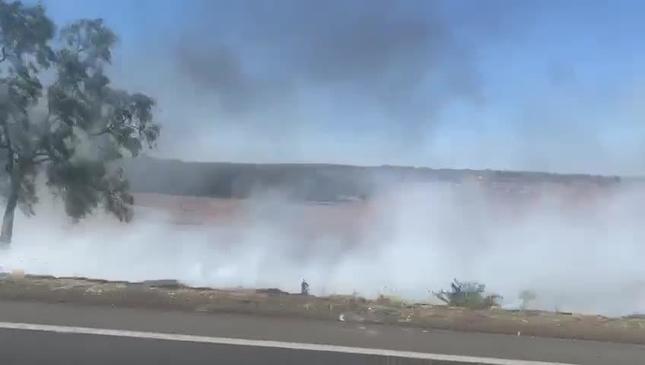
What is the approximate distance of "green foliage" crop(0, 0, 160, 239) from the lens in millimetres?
7625

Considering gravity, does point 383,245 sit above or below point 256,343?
above

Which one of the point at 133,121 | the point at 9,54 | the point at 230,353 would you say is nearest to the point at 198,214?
the point at 133,121

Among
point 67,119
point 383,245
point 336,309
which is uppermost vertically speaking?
point 67,119

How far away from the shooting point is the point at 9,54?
25.5 ft

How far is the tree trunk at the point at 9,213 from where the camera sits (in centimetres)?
805

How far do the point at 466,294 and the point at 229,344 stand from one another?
3510 millimetres

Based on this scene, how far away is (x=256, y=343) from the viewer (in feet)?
14.1

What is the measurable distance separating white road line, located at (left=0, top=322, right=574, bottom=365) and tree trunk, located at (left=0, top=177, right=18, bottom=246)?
3.83 meters

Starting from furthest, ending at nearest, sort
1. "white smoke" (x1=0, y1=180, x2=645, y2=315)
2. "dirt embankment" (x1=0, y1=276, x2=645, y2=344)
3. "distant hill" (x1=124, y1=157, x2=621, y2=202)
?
"distant hill" (x1=124, y1=157, x2=621, y2=202)
"white smoke" (x1=0, y1=180, x2=645, y2=315)
"dirt embankment" (x1=0, y1=276, x2=645, y2=344)

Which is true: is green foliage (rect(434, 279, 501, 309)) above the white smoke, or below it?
below

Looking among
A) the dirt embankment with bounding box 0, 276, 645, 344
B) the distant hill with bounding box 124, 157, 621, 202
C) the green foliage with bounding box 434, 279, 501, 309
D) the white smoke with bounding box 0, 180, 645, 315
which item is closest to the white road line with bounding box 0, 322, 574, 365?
the dirt embankment with bounding box 0, 276, 645, 344

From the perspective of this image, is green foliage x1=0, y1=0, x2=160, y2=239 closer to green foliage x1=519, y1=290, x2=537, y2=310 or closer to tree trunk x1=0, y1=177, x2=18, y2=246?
tree trunk x1=0, y1=177, x2=18, y2=246

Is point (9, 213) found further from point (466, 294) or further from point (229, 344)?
point (466, 294)

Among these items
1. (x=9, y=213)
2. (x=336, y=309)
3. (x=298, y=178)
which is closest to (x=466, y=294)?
(x=298, y=178)
